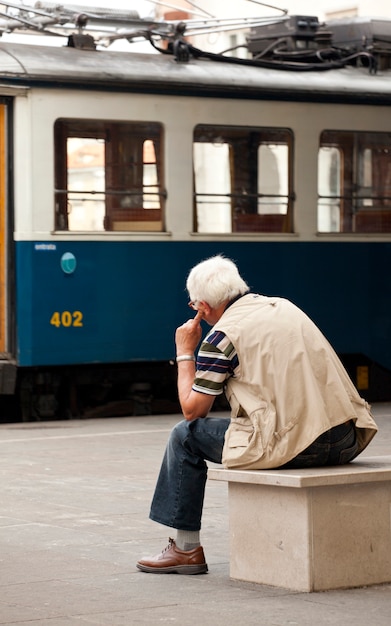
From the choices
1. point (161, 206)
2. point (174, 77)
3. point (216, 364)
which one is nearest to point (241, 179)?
point (161, 206)

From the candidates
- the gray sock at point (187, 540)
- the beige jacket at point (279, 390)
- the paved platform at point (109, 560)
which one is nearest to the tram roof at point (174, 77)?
the paved platform at point (109, 560)

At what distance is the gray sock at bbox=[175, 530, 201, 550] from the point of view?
22.9 feet

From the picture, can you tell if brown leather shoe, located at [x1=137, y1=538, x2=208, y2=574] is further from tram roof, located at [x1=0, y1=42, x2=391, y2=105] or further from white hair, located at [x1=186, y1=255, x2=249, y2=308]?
tram roof, located at [x1=0, y1=42, x2=391, y2=105]

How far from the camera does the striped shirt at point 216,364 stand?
21.7ft

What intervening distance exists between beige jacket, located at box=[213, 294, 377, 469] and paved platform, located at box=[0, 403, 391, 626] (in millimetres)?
586

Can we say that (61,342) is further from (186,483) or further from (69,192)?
(186,483)

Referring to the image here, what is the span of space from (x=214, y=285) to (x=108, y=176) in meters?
7.66

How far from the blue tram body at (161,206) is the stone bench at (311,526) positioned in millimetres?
7337

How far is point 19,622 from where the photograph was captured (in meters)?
5.86

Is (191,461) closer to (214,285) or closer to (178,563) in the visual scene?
(178,563)

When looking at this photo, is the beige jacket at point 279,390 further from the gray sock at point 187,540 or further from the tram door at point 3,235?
the tram door at point 3,235

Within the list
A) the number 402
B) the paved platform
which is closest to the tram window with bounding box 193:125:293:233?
the number 402

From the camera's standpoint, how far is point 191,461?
688 cm

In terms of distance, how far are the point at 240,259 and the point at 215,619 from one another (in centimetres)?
926
